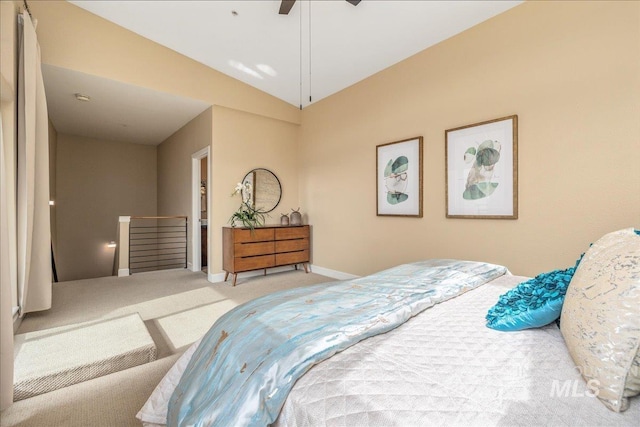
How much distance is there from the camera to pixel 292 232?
4.53 metres

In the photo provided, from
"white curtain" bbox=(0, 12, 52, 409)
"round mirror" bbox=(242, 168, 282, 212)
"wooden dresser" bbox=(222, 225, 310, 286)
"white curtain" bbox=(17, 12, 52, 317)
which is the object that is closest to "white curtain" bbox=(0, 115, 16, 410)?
"white curtain" bbox=(0, 12, 52, 409)

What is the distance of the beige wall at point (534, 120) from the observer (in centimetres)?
207

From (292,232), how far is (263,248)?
0.54 m

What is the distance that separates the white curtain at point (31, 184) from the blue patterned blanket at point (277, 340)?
7.19 ft

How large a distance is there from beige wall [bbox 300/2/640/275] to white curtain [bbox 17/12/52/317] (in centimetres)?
332

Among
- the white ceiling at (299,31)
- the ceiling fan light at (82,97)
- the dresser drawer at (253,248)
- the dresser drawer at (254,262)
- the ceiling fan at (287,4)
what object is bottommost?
the dresser drawer at (254,262)

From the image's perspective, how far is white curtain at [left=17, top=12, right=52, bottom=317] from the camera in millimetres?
2340

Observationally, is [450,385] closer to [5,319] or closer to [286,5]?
[5,319]

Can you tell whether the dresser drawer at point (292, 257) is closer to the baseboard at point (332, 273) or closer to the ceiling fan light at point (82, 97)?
the baseboard at point (332, 273)


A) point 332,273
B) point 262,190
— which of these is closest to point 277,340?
point 332,273

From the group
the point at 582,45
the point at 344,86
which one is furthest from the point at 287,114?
the point at 582,45

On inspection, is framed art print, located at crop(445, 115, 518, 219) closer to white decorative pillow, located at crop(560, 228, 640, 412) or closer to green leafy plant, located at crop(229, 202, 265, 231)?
white decorative pillow, located at crop(560, 228, 640, 412)

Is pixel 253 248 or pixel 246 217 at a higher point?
pixel 246 217

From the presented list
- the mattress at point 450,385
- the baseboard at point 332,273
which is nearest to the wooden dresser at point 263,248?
the baseboard at point 332,273
